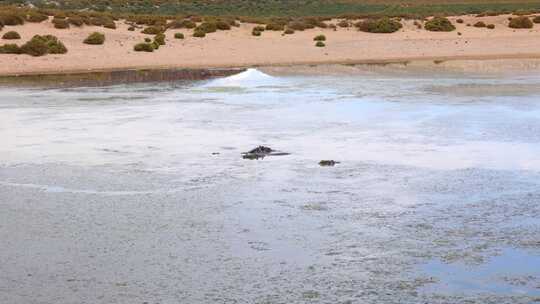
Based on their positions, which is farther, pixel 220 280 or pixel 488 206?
pixel 488 206

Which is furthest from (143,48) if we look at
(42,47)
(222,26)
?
(222,26)

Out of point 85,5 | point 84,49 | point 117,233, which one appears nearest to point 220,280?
point 117,233

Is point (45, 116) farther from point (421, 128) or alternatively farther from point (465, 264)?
point (465, 264)

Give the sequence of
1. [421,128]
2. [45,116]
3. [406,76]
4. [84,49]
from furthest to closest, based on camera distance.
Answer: [84,49]
[406,76]
[45,116]
[421,128]

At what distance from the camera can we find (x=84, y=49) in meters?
33.6

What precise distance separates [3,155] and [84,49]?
22.1 m

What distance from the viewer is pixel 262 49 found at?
35.1 metres

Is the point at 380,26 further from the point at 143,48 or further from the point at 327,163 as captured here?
the point at 327,163

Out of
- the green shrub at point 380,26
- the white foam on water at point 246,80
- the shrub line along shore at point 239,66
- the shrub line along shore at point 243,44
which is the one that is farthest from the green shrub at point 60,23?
the white foam on water at point 246,80

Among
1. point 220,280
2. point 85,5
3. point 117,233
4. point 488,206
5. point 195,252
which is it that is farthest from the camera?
point 85,5

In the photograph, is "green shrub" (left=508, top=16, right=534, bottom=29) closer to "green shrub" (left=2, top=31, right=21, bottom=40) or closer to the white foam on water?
"green shrub" (left=2, top=31, right=21, bottom=40)

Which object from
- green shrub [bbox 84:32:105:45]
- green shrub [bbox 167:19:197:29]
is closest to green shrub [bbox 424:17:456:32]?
green shrub [bbox 167:19:197:29]

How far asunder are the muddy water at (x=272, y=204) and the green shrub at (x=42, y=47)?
15.0 meters

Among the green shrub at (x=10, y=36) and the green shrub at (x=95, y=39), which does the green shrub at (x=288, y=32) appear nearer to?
the green shrub at (x=95, y=39)
